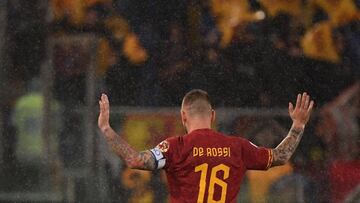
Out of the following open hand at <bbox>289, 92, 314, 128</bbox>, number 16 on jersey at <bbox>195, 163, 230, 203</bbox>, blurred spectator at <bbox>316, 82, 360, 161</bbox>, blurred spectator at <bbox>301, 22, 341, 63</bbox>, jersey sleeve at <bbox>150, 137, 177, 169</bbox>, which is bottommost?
number 16 on jersey at <bbox>195, 163, 230, 203</bbox>

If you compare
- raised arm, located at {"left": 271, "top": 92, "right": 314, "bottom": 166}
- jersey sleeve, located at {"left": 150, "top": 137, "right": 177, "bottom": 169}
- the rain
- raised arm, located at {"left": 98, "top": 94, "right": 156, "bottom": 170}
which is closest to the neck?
jersey sleeve, located at {"left": 150, "top": 137, "right": 177, "bottom": 169}

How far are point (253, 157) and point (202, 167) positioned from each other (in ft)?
1.23

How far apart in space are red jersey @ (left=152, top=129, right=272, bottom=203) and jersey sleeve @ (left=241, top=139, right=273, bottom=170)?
0.30ft

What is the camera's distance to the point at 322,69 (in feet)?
29.2

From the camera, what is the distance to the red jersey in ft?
19.9

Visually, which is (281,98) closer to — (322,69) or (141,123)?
(322,69)

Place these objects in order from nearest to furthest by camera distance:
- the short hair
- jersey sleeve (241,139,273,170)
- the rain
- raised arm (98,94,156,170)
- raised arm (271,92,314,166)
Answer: raised arm (98,94,156,170), the short hair, jersey sleeve (241,139,273,170), raised arm (271,92,314,166), the rain

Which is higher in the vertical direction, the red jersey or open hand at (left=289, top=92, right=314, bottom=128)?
open hand at (left=289, top=92, right=314, bottom=128)

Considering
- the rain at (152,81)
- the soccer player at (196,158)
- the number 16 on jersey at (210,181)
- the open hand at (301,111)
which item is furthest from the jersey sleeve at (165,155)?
the rain at (152,81)

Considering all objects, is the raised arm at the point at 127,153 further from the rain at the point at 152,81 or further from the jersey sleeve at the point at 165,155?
the rain at the point at 152,81

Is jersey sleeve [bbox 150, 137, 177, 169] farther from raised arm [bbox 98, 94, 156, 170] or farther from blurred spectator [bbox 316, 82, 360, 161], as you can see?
blurred spectator [bbox 316, 82, 360, 161]

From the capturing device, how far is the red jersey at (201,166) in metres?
6.08

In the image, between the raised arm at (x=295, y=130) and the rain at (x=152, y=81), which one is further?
the rain at (x=152, y=81)

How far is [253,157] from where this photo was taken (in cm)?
632
